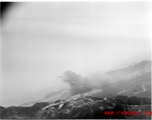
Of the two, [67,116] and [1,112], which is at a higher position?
[1,112]

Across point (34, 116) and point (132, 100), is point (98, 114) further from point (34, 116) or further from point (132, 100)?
point (34, 116)

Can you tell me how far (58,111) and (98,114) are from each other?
5047 cm

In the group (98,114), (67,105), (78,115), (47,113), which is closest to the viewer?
(98,114)

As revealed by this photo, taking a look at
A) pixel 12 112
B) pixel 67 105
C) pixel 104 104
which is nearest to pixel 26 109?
pixel 12 112

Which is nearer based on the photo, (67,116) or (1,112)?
(67,116)

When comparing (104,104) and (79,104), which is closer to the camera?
(104,104)

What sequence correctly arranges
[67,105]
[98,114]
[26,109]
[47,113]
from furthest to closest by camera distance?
[26,109] < [67,105] < [47,113] < [98,114]

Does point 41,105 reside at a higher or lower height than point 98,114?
higher

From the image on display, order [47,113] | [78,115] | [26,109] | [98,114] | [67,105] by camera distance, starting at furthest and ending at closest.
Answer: [26,109], [67,105], [47,113], [78,115], [98,114]

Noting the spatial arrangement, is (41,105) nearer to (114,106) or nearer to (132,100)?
(114,106)

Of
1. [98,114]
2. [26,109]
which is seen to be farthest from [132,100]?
[26,109]

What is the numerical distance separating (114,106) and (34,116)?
291 ft

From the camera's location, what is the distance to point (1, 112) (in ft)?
574

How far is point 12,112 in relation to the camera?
17700cm
